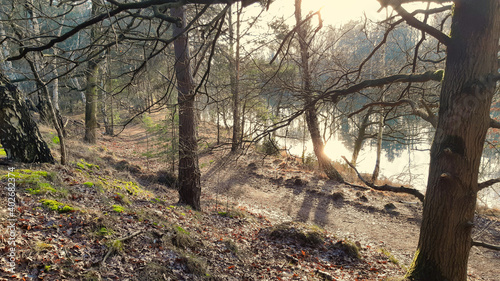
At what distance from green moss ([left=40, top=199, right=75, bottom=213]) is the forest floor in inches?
0.5

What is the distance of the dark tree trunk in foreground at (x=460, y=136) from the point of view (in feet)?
9.20

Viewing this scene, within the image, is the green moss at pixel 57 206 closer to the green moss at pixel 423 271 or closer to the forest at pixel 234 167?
the forest at pixel 234 167

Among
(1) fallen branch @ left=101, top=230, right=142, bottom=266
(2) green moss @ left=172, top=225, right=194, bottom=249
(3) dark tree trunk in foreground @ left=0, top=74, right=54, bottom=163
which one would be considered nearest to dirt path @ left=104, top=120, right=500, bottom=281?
(2) green moss @ left=172, top=225, right=194, bottom=249

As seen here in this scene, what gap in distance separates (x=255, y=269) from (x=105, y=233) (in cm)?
229

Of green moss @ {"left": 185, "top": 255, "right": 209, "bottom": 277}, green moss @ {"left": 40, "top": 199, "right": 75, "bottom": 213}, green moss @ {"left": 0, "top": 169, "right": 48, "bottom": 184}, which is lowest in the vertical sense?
green moss @ {"left": 185, "top": 255, "right": 209, "bottom": 277}

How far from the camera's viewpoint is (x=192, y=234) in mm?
4812

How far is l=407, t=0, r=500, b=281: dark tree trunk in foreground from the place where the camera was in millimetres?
2803

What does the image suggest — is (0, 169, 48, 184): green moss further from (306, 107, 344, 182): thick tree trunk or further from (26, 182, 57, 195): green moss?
(306, 107, 344, 182): thick tree trunk

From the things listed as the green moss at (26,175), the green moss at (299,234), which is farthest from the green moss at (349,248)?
the green moss at (26,175)

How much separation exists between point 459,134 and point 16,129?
671 centimetres

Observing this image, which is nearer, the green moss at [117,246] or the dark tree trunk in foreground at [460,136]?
the dark tree trunk in foreground at [460,136]

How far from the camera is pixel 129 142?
18.0 m

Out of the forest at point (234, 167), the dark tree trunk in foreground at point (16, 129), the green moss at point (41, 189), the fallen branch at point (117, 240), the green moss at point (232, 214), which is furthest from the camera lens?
the green moss at point (232, 214)

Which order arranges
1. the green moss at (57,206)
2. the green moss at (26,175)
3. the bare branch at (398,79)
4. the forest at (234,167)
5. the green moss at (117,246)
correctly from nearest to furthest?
the forest at (234,167)
the green moss at (117,246)
the bare branch at (398,79)
the green moss at (57,206)
the green moss at (26,175)
